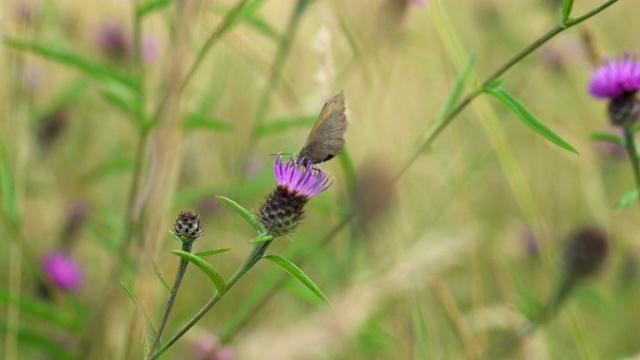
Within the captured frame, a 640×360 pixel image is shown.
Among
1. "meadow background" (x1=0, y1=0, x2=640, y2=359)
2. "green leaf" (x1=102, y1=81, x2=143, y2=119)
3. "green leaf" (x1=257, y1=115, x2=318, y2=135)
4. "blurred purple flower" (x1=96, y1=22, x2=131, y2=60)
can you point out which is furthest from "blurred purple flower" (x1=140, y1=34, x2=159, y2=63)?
"green leaf" (x1=257, y1=115, x2=318, y2=135)


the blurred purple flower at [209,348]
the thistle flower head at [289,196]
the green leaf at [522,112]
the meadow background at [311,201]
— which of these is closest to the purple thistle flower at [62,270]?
the meadow background at [311,201]

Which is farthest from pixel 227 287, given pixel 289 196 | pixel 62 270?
pixel 62 270

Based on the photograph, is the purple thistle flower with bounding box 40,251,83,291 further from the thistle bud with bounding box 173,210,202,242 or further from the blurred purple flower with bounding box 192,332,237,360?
the thistle bud with bounding box 173,210,202,242

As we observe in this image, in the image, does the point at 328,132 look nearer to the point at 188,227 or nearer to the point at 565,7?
the point at 188,227

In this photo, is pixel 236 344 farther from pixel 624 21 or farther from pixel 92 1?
pixel 624 21

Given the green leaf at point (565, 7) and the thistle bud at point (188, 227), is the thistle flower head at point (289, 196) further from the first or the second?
the green leaf at point (565, 7)

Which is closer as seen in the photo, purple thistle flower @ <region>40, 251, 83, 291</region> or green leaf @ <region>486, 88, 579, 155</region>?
green leaf @ <region>486, 88, 579, 155</region>

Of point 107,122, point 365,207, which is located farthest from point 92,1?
point 365,207
